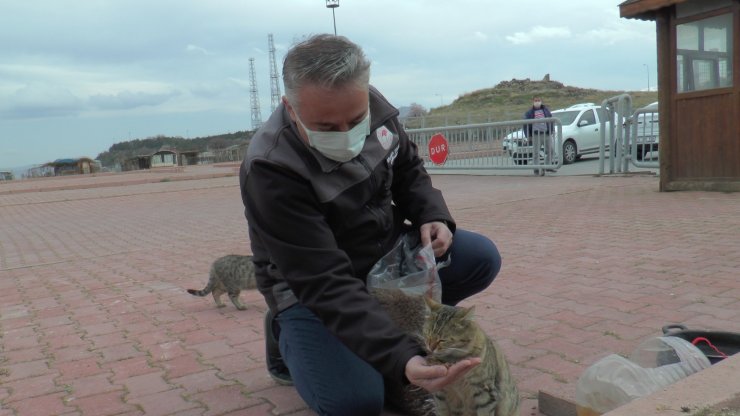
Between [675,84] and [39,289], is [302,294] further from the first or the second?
[675,84]

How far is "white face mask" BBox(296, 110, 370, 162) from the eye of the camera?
2482mm

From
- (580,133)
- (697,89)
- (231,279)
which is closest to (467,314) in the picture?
(231,279)

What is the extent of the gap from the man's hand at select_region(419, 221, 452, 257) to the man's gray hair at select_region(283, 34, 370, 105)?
34.3 inches

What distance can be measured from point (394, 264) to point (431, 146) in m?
15.7

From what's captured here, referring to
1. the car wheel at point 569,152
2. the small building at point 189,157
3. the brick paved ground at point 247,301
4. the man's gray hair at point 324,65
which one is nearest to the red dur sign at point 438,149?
the car wheel at point 569,152

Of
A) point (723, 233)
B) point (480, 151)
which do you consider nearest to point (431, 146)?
point (480, 151)

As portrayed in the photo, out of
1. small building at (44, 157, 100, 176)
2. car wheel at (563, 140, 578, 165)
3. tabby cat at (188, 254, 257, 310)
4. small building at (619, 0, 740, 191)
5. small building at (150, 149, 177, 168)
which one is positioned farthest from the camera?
small building at (150, 149, 177, 168)

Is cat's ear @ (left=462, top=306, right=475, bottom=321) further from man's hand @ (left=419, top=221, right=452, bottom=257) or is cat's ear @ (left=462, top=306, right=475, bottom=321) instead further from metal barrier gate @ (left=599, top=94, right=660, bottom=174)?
metal barrier gate @ (left=599, top=94, right=660, bottom=174)

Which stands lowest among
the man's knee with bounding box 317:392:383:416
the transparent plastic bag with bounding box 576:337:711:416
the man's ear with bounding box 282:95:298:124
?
the man's knee with bounding box 317:392:383:416

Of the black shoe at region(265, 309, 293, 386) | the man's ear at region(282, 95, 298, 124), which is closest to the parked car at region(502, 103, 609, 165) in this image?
the black shoe at region(265, 309, 293, 386)

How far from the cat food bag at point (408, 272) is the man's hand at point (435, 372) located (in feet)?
2.27

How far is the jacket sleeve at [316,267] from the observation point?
88.8 inches

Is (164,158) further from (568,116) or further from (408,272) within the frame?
(408,272)

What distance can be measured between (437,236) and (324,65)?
1.07 metres
